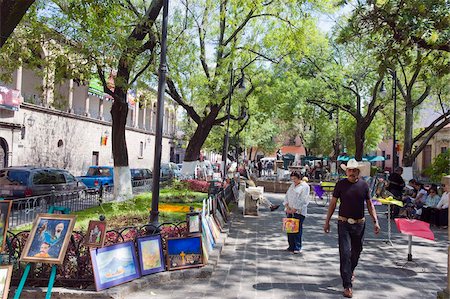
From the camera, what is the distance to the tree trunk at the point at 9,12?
19.5 ft

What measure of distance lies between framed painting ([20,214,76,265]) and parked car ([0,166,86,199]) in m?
8.73

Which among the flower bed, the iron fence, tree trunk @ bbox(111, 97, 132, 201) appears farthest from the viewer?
the flower bed

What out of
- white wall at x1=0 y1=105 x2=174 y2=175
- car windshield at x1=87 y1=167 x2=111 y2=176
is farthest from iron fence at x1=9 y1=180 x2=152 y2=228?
white wall at x1=0 y1=105 x2=174 y2=175

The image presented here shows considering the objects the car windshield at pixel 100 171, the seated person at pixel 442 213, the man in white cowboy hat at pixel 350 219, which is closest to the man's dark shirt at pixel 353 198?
the man in white cowboy hat at pixel 350 219

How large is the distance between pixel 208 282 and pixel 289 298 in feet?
4.22

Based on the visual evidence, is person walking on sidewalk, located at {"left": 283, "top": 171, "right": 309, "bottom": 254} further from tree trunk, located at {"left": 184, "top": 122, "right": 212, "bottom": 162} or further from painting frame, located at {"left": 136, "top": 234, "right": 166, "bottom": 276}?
tree trunk, located at {"left": 184, "top": 122, "right": 212, "bottom": 162}

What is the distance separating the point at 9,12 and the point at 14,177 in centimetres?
976

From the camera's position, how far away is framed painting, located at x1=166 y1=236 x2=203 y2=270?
6477mm

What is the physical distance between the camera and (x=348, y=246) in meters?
5.86

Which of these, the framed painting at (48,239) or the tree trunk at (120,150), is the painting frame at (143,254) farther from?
the tree trunk at (120,150)

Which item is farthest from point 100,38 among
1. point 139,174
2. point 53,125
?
point 53,125

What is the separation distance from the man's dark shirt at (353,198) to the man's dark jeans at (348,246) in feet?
0.51

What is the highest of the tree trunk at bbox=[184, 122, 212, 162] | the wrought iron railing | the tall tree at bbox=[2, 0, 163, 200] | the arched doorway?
the tall tree at bbox=[2, 0, 163, 200]

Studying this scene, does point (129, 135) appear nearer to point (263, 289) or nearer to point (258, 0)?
point (258, 0)
